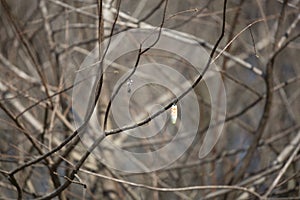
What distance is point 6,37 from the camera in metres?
2.90

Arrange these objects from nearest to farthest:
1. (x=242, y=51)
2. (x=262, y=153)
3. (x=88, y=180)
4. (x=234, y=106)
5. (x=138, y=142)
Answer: (x=138, y=142) → (x=88, y=180) → (x=262, y=153) → (x=242, y=51) → (x=234, y=106)

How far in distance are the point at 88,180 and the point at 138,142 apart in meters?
0.33

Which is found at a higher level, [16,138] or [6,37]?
[6,37]

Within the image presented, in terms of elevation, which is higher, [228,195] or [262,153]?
[262,153]

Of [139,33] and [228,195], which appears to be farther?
[228,195]

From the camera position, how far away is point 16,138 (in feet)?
8.39

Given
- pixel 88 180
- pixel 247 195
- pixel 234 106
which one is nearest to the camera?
pixel 247 195

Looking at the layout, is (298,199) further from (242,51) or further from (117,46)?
(242,51)

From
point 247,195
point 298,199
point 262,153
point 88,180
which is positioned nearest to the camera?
point 298,199

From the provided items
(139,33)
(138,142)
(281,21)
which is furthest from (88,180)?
(281,21)

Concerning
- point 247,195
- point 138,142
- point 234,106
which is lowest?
point 247,195

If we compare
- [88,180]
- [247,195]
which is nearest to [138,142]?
[88,180]

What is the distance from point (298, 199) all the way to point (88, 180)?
99 cm

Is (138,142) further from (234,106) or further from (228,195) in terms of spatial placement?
(234,106)
